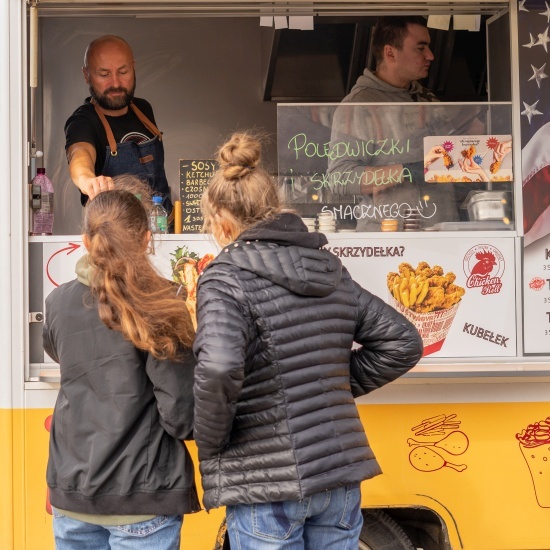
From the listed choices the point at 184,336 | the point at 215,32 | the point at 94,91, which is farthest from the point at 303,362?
the point at 215,32

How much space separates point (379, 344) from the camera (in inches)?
113

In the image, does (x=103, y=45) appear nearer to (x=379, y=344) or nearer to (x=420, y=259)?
(x=420, y=259)

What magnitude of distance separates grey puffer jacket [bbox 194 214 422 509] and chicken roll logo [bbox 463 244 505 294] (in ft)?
4.48

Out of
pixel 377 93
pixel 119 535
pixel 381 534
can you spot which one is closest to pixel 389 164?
pixel 377 93

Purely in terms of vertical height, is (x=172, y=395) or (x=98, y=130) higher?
(x=98, y=130)

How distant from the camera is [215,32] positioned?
21.6 ft

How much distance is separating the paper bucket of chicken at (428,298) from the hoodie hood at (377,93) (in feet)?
3.93

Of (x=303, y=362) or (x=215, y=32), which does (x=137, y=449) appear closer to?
(x=303, y=362)

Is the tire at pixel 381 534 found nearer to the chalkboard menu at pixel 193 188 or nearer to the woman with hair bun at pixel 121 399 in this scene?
the woman with hair bun at pixel 121 399

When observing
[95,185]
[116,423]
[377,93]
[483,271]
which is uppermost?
[377,93]

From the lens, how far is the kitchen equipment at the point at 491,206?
3.98m

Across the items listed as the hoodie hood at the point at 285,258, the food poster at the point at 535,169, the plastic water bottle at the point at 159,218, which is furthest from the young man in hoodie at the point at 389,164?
the hoodie hood at the point at 285,258

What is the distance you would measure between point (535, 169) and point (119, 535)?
2.46 meters

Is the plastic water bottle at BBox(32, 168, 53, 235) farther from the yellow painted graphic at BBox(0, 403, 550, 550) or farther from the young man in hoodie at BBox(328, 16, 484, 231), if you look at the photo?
the yellow painted graphic at BBox(0, 403, 550, 550)
